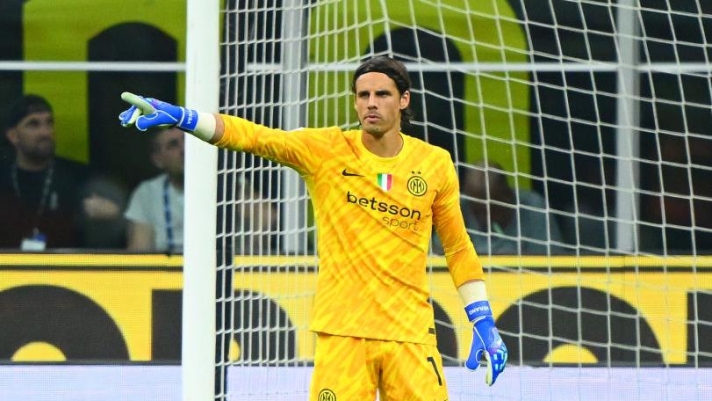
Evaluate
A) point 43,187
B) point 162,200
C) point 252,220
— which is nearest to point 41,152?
point 43,187

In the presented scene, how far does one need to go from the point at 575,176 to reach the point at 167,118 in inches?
119

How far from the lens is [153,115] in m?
4.02

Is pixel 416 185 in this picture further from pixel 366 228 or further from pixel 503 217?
pixel 503 217

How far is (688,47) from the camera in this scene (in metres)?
6.44

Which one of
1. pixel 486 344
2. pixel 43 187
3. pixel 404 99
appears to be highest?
pixel 43 187

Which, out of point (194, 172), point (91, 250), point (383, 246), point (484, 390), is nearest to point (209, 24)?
point (194, 172)

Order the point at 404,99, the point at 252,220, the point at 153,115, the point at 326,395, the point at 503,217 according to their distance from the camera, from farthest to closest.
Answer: the point at 503,217, the point at 252,220, the point at 404,99, the point at 326,395, the point at 153,115

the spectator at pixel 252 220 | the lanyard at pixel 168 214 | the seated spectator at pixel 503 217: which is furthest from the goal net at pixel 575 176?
the lanyard at pixel 168 214

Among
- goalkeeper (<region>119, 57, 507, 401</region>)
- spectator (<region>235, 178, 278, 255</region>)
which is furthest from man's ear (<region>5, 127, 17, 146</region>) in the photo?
goalkeeper (<region>119, 57, 507, 401</region>)

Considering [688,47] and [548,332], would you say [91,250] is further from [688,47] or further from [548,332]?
[688,47]

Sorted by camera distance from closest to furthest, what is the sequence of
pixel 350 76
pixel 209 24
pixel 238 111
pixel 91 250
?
pixel 209 24 → pixel 238 111 → pixel 350 76 → pixel 91 250

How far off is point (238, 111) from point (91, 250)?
1614 mm

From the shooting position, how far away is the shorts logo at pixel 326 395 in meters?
4.24

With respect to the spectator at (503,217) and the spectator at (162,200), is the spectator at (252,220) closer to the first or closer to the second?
the spectator at (162,200)
